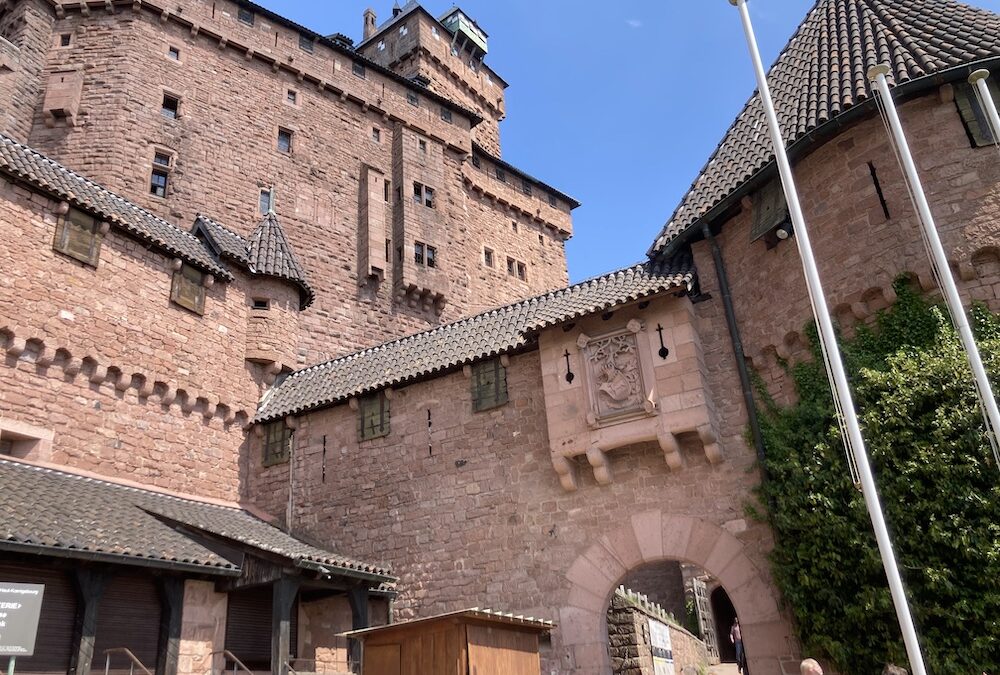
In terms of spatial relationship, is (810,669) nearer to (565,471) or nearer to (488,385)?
(565,471)

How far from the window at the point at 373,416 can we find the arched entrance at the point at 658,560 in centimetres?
509

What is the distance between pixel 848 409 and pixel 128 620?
10072 mm

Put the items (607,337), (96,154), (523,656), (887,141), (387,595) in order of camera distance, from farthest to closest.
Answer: (96,154)
(387,595)
(607,337)
(887,141)
(523,656)

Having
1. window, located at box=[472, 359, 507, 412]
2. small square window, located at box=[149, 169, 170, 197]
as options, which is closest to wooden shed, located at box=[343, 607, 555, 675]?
window, located at box=[472, 359, 507, 412]

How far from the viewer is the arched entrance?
1088 centimetres

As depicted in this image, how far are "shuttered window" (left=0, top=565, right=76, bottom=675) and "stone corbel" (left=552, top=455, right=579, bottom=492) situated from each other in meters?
7.32

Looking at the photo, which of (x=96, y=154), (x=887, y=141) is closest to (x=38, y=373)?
(x=96, y=154)

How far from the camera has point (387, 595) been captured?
1415 centimetres

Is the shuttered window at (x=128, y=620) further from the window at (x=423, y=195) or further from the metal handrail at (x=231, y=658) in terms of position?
the window at (x=423, y=195)

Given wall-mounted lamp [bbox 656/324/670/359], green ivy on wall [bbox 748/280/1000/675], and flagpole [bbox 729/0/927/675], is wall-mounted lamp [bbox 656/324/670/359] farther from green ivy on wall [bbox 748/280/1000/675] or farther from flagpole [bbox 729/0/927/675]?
flagpole [bbox 729/0/927/675]

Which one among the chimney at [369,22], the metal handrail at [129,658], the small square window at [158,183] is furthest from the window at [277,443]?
the chimney at [369,22]

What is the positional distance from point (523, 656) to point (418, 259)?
2003 cm

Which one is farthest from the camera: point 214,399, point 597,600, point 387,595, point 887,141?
point 214,399

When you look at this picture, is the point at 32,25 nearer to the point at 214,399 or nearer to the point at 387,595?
the point at 214,399
